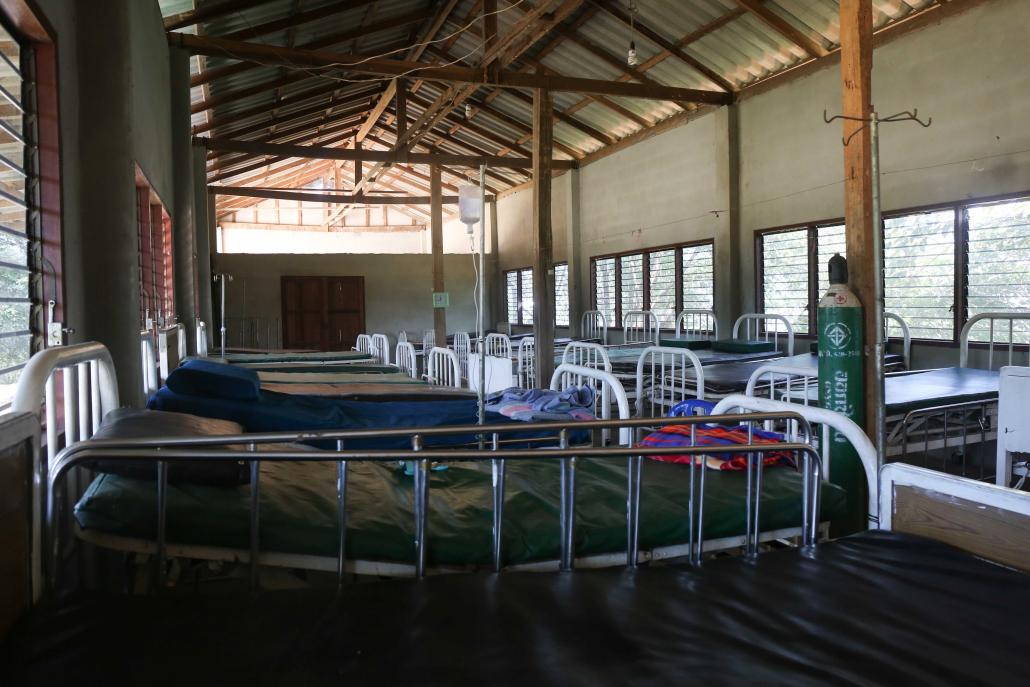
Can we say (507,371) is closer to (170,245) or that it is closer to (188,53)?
(170,245)

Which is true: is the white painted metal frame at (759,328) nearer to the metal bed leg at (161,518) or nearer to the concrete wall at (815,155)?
the concrete wall at (815,155)

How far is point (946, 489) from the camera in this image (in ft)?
5.38

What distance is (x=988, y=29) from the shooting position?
5156mm

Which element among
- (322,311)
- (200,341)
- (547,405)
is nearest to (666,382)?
(547,405)

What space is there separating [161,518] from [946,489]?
6.23 ft

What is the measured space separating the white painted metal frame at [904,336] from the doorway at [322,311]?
10084 mm

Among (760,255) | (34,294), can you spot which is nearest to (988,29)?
(760,255)

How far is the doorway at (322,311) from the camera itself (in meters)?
13.5

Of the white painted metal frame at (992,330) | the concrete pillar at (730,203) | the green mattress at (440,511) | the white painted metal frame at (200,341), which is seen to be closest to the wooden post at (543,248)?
the concrete pillar at (730,203)

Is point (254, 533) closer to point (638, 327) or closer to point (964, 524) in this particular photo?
point (964, 524)

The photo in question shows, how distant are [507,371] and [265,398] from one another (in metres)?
2.11

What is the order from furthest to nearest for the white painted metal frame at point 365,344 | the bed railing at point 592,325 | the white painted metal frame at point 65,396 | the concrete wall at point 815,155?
the bed railing at point 592,325
the white painted metal frame at point 365,344
the concrete wall at point 815,155
the white painted metal frame at point 65,396

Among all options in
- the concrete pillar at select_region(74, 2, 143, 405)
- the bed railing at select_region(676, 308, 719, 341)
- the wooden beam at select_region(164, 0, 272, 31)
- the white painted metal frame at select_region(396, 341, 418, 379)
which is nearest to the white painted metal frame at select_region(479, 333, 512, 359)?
the white painted metal frame at select_region(396, 341, 418, 379)

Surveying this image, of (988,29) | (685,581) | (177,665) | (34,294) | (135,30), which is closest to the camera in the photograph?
(177,665)
